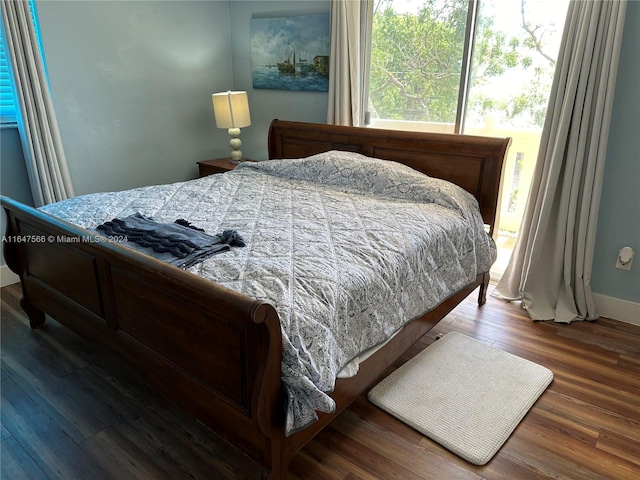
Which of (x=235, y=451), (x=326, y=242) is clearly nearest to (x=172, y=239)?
(x=326, y=242)

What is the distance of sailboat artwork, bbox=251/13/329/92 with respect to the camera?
3.63 m

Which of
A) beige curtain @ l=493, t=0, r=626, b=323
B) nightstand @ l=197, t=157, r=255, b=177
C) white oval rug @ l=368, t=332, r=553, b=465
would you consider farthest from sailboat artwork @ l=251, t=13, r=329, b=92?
white oval rug @ l=368, t=332, r=553, b=465

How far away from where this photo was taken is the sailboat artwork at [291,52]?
3.63 m

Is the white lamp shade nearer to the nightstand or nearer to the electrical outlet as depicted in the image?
the nightstand

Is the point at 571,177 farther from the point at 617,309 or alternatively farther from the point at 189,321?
the point at 189,321

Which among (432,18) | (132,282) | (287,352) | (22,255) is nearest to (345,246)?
(287,352)

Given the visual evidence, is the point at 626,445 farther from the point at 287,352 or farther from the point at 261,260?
the point at 261,260

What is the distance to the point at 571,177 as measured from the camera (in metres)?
2.60

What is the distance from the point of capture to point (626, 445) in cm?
181

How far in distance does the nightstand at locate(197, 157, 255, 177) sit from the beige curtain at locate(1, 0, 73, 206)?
3.79 ft

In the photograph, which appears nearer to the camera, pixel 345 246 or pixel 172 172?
pixel 345 246

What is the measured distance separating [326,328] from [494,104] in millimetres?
2424

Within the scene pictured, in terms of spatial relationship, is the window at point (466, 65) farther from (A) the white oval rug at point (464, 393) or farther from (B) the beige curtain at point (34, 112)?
A: (B) the beige curtain at point (34, 112)

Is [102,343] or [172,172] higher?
[172,172]
